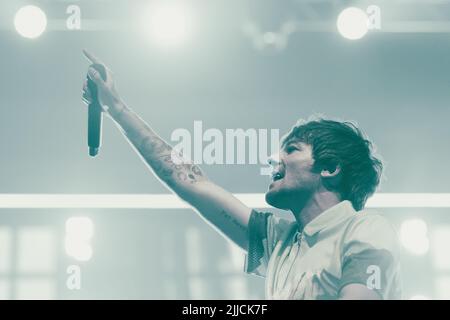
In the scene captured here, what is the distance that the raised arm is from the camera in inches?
95.7

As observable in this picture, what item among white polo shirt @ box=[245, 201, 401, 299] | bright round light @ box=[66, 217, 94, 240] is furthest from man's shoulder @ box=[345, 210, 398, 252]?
bright round light @ box=[66, 217, 94, 240]

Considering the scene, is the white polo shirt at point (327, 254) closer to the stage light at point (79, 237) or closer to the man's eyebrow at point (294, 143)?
the man's eyebrow at point (294, 143)

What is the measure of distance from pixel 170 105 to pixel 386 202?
0.92 m

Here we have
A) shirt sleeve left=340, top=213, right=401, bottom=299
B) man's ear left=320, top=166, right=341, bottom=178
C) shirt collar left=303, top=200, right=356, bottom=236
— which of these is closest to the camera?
shirt sleeve left=340, top=213, right=401, bottom=299

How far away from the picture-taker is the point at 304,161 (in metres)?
2.42

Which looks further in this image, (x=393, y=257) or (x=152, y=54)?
(x=152, y=54)

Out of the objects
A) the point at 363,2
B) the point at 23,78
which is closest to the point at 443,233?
the point at 363,2

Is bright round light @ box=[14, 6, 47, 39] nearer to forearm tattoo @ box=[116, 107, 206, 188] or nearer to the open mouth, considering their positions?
forearm tattoo @ box=[116, 107, 206, 188]

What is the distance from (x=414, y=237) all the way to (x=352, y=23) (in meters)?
0.89

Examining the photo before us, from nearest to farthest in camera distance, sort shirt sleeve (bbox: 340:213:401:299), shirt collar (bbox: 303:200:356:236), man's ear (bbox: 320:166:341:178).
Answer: shirt sleeve (bbox: 340:213:401:299)
shirt collar (bbox: 303:200:356:236)
man's ear (bbox: 320:166:341:178)

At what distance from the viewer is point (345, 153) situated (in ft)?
7.89

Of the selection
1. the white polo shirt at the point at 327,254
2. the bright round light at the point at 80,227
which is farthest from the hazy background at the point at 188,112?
the white polo shirt at the point at 327,254
